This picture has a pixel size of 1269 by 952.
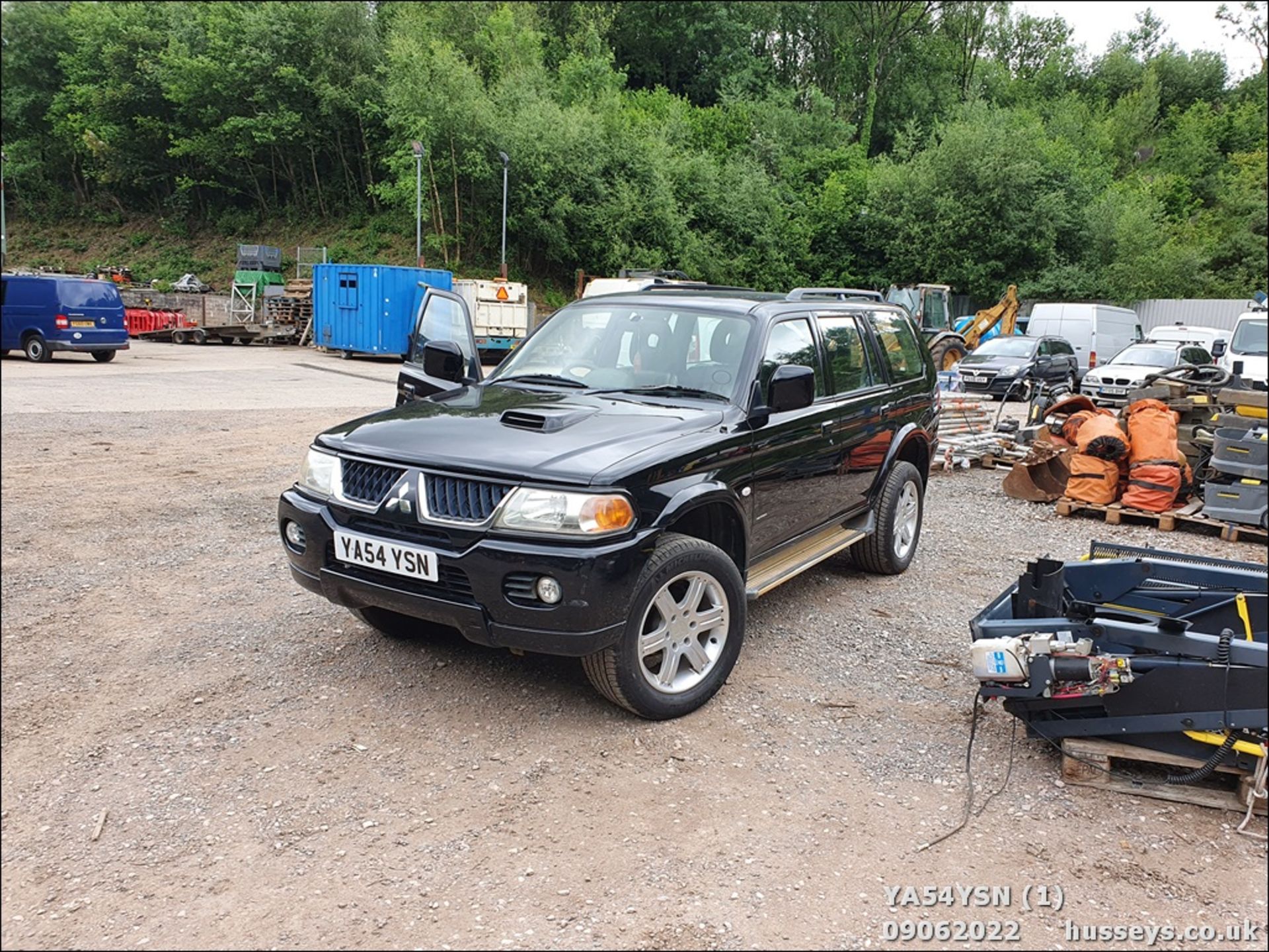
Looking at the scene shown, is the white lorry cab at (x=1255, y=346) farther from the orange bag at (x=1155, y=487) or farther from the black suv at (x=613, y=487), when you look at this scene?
the orange bag at (x=1155, y=487)

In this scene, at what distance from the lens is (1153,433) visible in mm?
8570

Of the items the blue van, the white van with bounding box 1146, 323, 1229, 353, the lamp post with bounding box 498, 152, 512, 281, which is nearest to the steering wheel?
the white van with bounding box 1146, 323, 1229, 353

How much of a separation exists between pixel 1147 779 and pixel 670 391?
8.53 ft

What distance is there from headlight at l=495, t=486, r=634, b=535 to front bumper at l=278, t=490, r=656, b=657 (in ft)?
0.19

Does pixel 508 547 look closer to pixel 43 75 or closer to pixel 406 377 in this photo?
pixel 43 75

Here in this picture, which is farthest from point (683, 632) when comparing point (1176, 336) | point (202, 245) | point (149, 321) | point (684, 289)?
point (149, 321)

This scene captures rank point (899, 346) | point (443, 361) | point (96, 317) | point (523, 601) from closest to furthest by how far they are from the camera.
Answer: point (523, 601)
point (443, 361)
point (899, 346)
point (96, 317)

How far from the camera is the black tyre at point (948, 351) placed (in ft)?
79.0

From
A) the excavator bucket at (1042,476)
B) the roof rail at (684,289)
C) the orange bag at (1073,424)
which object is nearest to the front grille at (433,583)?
the roof rail at (684,289)

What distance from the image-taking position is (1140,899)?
2771 millimetres

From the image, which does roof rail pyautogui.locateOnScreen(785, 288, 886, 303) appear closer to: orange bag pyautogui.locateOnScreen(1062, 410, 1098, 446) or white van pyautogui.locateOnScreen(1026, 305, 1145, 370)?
orange bag pyautogui.locateOnScreen(1062, 410, 1098, 446)

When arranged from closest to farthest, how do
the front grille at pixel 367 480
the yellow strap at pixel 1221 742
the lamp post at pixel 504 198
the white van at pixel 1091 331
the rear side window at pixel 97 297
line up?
the yellow strap at pixel 1221 742
the front grille at pixel 367 480
the rear side window at pixel 97 297
the white van at pixel 1091 331
the lamp post at pixel 504 198

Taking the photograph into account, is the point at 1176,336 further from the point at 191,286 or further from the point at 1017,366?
the point at 191,286

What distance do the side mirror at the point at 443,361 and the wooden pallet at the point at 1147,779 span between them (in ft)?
11.5
